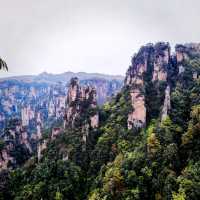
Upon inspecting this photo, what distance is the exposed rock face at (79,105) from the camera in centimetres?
8701

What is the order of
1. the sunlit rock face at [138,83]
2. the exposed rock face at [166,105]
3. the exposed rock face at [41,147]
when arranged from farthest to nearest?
the exposed rock face at [41,147] < the sunlit rock face at [138,83] < the exposed rock face at [166,105]

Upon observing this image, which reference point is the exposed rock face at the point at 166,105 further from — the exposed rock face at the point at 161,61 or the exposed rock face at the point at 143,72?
the exposed rock face at the point at 161,61

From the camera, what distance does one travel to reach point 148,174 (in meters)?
63.8

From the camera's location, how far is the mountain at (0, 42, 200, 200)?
209ft

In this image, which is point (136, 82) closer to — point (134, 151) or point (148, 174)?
point (134, 151)

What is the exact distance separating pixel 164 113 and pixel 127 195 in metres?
19.8

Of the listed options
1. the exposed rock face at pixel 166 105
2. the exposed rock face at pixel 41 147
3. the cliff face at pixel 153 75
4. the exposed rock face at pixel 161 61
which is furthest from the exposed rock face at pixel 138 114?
the exposed rock face at pixel 41 147

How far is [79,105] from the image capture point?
297 ft

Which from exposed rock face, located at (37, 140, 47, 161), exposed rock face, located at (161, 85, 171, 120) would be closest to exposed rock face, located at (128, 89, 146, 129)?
exposed rock face, located at (161, 85, 171, 120)

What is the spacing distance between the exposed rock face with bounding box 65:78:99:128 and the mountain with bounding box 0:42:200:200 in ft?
0.71

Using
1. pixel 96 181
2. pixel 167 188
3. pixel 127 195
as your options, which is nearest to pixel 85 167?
pixel 96 181

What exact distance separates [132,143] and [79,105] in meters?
20.0

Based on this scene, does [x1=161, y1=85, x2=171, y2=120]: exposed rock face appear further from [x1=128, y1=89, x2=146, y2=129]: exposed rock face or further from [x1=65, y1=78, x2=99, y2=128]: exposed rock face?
[x1=65, y1=78, x2=99, y2=128]: exposed rock face

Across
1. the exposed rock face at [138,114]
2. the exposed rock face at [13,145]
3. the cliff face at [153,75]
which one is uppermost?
the cliff face at [153,75]
